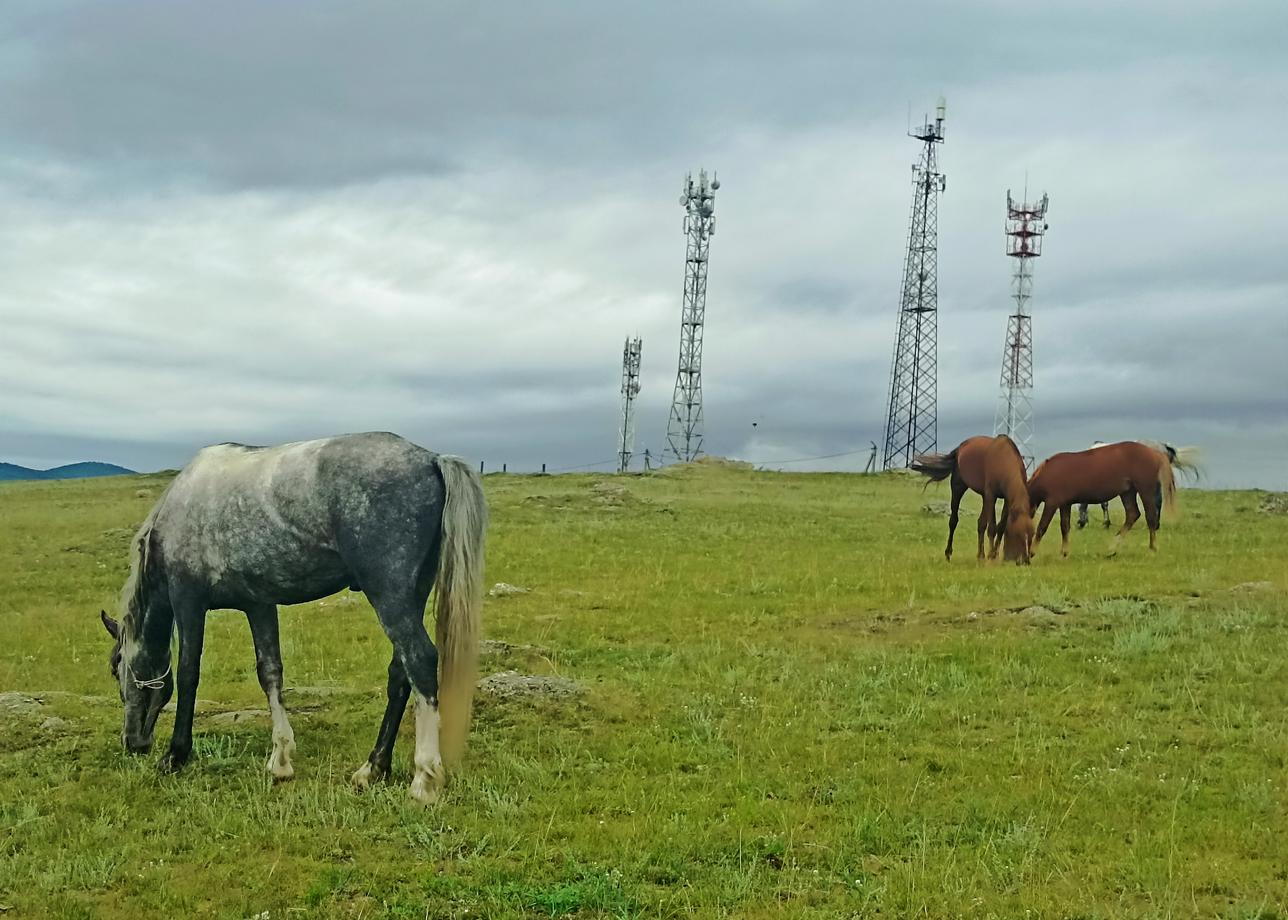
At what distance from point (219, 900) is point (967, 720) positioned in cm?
622

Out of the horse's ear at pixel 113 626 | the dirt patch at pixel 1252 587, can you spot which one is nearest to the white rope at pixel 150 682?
the horse's ear at pixel 113 626

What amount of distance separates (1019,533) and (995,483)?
1127 mm

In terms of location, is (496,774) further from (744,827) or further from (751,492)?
(751,492)

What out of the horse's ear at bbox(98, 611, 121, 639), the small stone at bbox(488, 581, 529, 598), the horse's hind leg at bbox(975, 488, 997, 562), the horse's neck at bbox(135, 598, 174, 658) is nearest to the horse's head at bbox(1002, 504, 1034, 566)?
the horse's hind leg at bbox(975, 488, 997, 562)

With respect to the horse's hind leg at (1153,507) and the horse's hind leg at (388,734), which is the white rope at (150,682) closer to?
the horse's hind leg at (388,734)

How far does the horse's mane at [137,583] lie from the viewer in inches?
376

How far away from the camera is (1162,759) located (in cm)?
877

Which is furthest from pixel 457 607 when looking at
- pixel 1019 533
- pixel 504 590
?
pixel 1019 533

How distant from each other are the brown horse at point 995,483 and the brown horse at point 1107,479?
52.3 inches

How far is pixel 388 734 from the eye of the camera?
8.45 m

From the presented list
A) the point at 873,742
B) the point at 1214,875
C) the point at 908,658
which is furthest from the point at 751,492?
the point at 1214,875

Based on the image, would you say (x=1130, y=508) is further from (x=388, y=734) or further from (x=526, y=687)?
(x=388, y=734)

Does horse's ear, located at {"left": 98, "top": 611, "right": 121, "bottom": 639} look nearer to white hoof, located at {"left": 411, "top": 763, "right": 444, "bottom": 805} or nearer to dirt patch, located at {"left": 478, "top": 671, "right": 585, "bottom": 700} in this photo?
dirt patch, located at {"left": 478, "top": 671, "right": 585, "bottom": 700}

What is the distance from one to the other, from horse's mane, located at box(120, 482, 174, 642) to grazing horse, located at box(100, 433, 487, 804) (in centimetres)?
16
